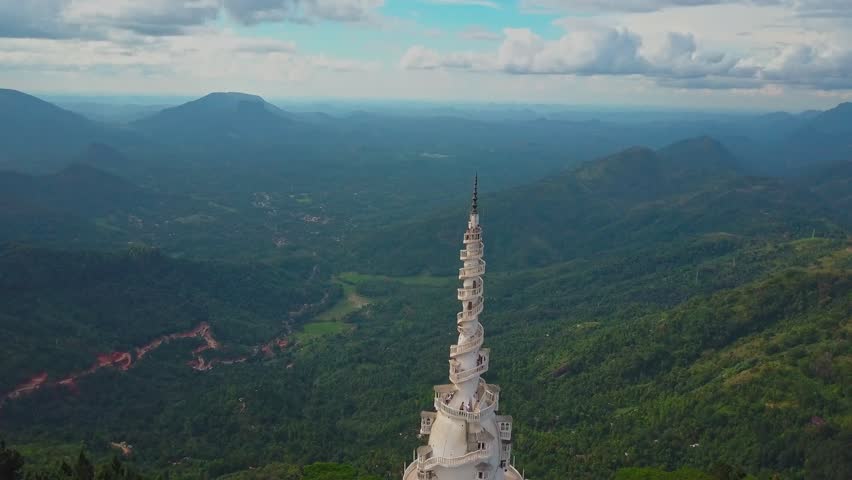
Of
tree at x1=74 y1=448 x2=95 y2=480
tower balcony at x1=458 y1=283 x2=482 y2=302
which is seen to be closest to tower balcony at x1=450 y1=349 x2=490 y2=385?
tower balcony at x1=458 y1=283 x2=482 y2=302

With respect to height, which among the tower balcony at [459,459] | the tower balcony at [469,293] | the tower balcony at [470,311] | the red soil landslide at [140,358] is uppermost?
the tower balcony at [469,293]

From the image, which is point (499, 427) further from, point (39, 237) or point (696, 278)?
point (39, 237)

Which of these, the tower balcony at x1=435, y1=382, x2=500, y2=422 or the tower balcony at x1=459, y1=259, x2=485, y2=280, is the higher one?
the tower balcony at x1=459, y1=259, x2=485, y2=280

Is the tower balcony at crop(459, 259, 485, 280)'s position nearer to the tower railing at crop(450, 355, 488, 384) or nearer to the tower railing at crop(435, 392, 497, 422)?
the tower railing at crop(450, 355, 488, 384)

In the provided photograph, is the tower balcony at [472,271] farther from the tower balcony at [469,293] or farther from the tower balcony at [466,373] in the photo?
the tower balcony at [466,373]

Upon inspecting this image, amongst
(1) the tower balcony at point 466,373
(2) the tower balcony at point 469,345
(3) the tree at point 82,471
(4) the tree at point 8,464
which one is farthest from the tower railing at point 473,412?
(4) the tree at point 8,464

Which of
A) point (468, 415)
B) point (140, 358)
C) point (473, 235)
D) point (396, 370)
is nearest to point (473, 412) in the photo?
point (468, 415)

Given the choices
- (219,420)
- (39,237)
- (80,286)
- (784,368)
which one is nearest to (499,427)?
(784,368)

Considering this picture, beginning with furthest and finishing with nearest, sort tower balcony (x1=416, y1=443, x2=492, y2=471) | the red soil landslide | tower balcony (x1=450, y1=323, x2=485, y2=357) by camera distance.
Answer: the red soil landslide
tower balcony (x1=450, y1=323, x2=485, y2=357)
tower balcony (x1=416, y1=443, x2=492, y2=471)

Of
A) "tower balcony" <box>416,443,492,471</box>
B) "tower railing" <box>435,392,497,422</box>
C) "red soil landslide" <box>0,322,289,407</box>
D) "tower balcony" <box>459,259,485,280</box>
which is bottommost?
"red soil landslide" <box>0,322,289,407</box>
